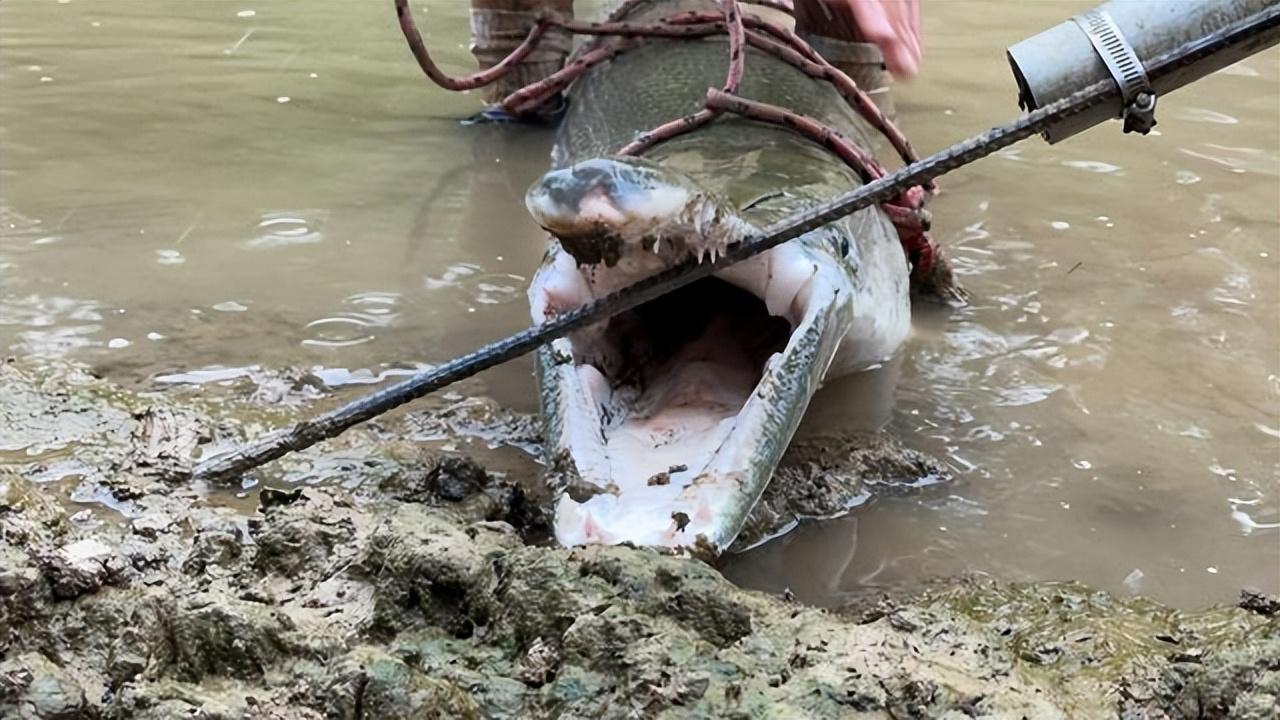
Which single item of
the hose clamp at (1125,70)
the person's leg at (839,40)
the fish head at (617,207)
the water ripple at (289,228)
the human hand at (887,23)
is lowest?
the water ripple at (289,228)

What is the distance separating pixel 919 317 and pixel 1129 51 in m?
1.94

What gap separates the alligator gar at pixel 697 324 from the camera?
2248mm

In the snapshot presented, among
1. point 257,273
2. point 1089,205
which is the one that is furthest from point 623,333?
point 1089,205

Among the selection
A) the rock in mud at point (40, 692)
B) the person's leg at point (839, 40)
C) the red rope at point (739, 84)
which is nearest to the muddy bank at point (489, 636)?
the rock in mud at point (40, 692)

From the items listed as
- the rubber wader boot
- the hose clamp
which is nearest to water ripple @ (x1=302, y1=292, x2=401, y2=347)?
the hose clamp

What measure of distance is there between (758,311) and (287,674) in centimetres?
173

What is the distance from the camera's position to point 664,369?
2.98 metres

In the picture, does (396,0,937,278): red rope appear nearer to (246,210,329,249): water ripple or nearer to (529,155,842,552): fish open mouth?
(529,155,842,552): fish open mouth

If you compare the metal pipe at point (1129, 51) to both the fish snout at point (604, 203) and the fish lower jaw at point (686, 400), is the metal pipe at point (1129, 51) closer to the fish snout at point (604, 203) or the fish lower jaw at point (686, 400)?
the fish snout at point (604, 203)

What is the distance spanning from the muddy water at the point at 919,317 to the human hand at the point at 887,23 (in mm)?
577

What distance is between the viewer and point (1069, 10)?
8281 millimetres

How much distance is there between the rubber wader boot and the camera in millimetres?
6133

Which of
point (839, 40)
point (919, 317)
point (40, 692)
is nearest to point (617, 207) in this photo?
point (40, 692)

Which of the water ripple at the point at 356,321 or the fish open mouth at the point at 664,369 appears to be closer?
the fish open mouth at the point at 664,369
